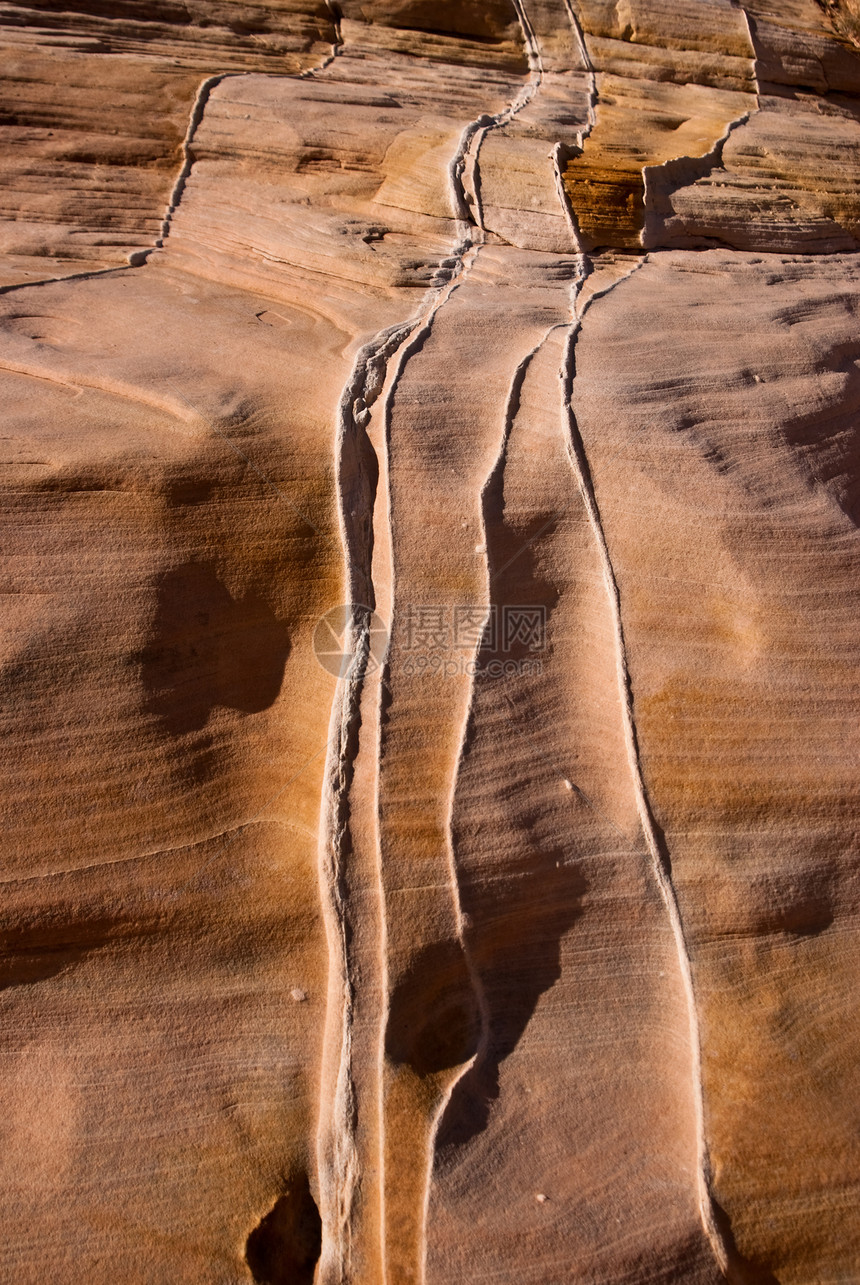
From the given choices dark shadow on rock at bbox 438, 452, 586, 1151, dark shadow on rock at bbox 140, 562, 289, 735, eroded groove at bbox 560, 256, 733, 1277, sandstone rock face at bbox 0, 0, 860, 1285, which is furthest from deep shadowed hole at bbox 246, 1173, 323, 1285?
dark shadow on rock at bbox 140, 562, 289, 735

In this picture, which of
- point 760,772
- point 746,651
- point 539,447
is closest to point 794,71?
point 539,447

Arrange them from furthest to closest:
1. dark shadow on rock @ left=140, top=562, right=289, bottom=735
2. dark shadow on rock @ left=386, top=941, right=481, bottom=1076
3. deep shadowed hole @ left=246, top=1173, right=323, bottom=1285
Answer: dark shadow on rock @ left=140, top=562, right=289, bottom=735 < dark shadow on rock @ left=386, top=941, right=481, bottom=1076 < deep shadowed hole @ left=246, top=1173, right=323, bottom=1285

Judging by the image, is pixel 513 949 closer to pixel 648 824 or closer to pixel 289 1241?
pixel 648 824

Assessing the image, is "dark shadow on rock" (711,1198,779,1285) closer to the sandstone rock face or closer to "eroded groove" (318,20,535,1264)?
the sandstone rock face

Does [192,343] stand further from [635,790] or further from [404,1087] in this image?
[404,1087]

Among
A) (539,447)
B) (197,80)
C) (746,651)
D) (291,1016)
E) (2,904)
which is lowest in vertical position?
(291,1016)

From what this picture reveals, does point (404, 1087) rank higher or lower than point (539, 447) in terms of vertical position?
lower

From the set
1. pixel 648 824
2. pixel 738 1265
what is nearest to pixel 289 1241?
pixel 738 1265
